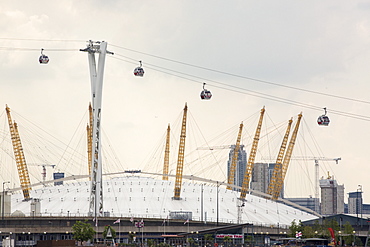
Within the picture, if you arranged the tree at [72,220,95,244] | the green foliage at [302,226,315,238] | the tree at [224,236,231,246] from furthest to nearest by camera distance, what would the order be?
the green foliage at [302,226,315,238] → the tree at [224,236,231,246] → the tree at [72,220,95,244]

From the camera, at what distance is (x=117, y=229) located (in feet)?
517

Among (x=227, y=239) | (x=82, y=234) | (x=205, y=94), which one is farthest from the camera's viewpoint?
(x=227, y=239)

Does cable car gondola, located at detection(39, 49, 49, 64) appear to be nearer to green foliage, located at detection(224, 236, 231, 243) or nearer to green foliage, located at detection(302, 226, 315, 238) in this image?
green foliage, located at detection(224, 236, 231, 243)

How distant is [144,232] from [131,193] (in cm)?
2372

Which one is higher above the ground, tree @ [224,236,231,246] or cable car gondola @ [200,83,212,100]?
cable car gondola @ [200,83,212,100]

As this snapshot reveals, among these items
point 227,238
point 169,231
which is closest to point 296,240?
point 227,238

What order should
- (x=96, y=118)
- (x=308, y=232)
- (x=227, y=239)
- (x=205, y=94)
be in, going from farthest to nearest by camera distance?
(x=308, y=232) → (x=96, y=118) → (x=227, y=239) → (x=205, y=94)

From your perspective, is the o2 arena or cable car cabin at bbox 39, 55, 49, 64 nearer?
cable car cabin at bbox 39, 55, 49, 64

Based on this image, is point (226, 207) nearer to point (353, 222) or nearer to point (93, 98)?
point (353, 222)

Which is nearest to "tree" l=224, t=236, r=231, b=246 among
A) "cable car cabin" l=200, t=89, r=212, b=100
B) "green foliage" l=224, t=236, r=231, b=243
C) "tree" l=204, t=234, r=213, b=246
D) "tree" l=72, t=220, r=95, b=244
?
"green foliage" l=224, t=236, r=231, b=243

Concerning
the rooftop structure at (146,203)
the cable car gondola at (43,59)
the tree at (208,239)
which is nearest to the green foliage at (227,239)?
the tree at (208,239)

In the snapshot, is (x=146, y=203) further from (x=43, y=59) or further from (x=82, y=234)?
(x=43, y=59)

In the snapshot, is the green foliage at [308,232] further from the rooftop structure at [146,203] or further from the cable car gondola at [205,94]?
the cable car gondola at [205,94]

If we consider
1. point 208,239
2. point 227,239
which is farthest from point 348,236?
point 208,239
